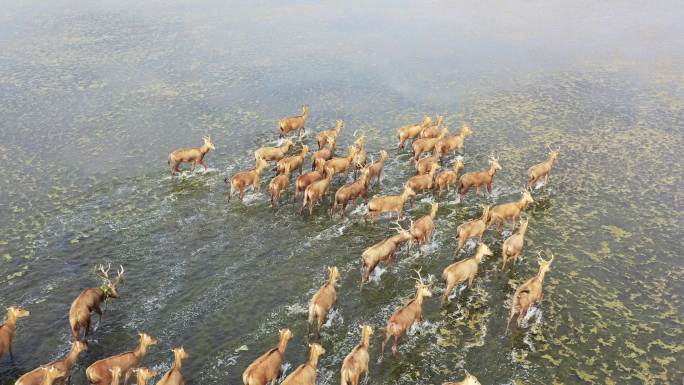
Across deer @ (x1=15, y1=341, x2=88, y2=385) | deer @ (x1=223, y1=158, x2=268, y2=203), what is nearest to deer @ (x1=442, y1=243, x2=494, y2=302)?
deer @ (x1=223, y1=158, x2=268, y2=203)

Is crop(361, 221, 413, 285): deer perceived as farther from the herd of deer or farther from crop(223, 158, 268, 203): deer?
crop(223, 158, 268, 203): deer

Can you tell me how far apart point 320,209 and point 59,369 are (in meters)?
9.74

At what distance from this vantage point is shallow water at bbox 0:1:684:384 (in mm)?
12383

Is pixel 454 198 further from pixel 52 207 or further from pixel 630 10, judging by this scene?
pixel 630 10

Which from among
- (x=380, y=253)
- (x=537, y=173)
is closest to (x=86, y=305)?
(x=380, y=253)

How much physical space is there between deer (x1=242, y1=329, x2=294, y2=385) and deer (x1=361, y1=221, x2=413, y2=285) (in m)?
3.65

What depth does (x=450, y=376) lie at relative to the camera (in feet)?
37.4

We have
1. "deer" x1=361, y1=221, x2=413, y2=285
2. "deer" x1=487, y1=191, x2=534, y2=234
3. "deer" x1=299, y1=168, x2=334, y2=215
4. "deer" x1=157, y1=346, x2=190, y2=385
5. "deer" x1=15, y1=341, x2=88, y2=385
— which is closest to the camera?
"deer" x1=15, y1=341, x2=88, y2=385

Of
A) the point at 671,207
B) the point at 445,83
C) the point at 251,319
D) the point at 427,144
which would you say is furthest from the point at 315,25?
the point at 251,319

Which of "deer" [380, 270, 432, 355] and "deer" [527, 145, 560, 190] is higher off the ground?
"deer" [527, 145, 560, 190]

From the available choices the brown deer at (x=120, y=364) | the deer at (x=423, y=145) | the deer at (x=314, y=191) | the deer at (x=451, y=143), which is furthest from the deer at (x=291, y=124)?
the brown deer at (x=120, y=364)

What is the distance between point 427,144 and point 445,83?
1186 centimetres

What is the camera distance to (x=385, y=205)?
57.0 feet

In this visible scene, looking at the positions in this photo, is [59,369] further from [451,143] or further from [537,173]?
[451,143]
